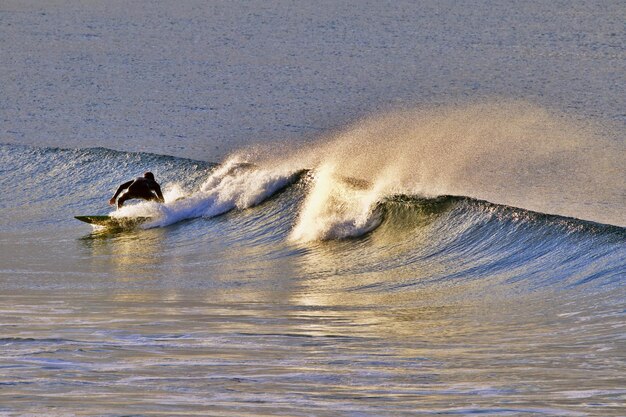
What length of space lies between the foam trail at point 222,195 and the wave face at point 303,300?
4 centimetres

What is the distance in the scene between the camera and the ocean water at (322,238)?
27.5 feet

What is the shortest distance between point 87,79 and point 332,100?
11094mm

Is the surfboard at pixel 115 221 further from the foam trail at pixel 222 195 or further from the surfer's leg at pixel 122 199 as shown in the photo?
the surfer's leg at pixel 122 199

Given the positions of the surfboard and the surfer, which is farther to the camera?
the surfboard

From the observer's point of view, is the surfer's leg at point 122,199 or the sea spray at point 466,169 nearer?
the sea spray at point 466,169

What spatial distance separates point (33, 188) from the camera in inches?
976

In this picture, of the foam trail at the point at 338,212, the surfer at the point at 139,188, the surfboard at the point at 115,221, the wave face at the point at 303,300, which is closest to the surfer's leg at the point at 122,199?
the surfer at the point at 139,188

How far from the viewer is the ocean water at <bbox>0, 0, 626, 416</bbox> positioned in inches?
330

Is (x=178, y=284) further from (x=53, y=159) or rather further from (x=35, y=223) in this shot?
(x=53, y=159)

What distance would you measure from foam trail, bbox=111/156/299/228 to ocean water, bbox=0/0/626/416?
4 cm

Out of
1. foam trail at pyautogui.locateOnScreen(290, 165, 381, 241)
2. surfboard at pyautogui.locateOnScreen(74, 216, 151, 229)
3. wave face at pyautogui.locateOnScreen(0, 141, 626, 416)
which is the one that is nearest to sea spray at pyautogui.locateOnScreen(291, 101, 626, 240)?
foam trail at pyautogui.locateOnScreen(290, 165, 381, 241)

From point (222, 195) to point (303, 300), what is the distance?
27.0ft

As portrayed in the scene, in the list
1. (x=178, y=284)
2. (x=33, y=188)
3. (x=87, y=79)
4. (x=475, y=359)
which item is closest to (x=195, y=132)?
(x=33, y=188)

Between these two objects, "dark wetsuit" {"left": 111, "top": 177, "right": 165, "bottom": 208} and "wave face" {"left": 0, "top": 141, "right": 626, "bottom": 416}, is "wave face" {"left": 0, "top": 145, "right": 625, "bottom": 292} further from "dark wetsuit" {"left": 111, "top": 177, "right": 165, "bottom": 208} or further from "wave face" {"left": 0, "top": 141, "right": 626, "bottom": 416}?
"dark wetsuit" {"left": 111, "top": 177, "right": 165, "bottom": 208}
